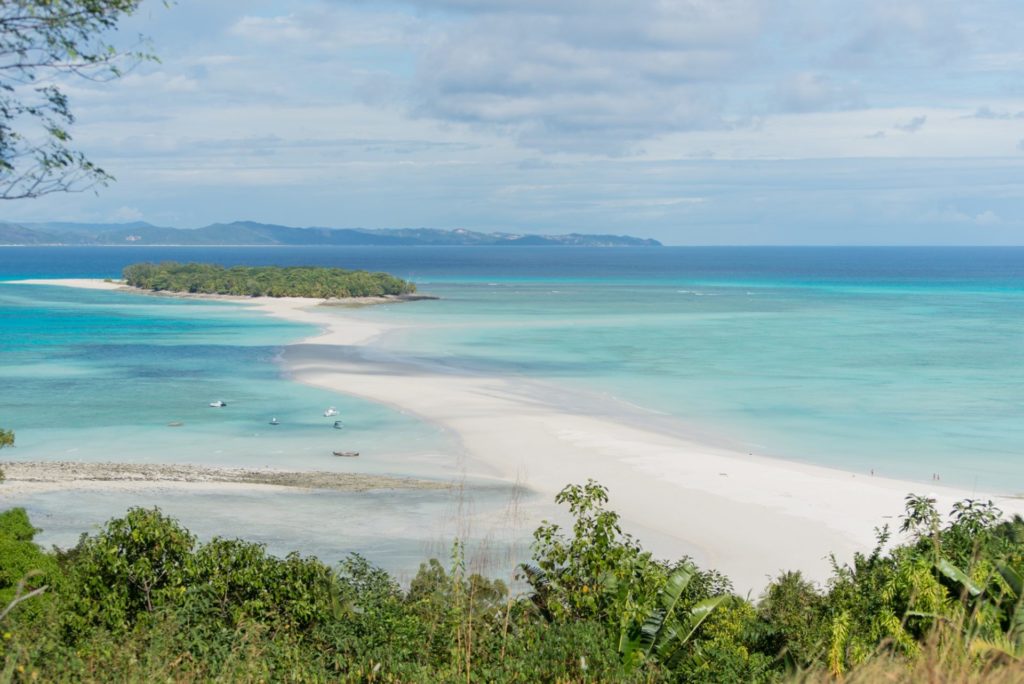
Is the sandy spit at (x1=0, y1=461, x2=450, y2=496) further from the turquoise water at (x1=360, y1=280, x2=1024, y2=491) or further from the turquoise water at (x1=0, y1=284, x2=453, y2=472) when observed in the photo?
the turquoise water at (x1=360, y1=280, x2=1024, y2=491)

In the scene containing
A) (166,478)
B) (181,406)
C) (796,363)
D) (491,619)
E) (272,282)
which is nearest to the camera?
(491,619)

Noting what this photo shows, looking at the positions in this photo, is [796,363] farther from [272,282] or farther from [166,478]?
[272,282]

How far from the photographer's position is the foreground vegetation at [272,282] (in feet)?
365

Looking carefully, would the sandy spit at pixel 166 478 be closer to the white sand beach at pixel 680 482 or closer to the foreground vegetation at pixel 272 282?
the white sand beach at pixel 680 482

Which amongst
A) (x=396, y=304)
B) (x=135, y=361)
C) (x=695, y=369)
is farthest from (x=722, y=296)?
(x=135, y=361)

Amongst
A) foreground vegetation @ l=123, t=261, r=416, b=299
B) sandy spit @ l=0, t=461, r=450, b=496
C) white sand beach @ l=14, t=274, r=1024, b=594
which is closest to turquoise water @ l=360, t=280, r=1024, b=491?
white sand beach @ l=14, t=274, r=1024, b=594

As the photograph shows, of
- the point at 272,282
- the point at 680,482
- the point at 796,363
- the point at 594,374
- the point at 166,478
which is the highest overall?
the point at 272,282

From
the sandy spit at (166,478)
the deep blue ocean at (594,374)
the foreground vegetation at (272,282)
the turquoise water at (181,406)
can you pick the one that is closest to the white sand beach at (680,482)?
the deep blue ocean at (594,374)

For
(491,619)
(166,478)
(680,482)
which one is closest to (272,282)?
(166,478)

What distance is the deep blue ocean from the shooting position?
117ft

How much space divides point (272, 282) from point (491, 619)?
356ft

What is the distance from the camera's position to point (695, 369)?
55.7 metres

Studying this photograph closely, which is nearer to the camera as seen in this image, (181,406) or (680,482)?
(680,482)

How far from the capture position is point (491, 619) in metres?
11.6
